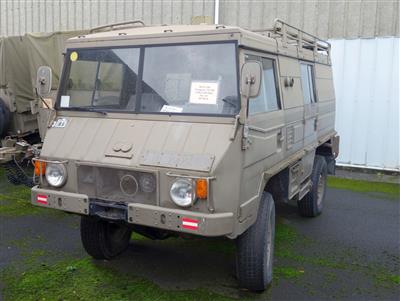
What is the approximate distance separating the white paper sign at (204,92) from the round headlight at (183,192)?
2.42ft

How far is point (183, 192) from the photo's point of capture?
3.46 m

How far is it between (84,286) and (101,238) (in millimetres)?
536

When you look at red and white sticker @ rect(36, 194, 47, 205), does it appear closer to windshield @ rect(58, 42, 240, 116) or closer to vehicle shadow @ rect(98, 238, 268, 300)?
windshield @ rect(58, 42, 240, 116)

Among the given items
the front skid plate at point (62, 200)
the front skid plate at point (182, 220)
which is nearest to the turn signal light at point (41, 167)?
the front skid plate at point (62, 200)

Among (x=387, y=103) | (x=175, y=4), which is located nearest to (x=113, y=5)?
(x=175, y=4)

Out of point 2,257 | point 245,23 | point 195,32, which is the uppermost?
point 245,23

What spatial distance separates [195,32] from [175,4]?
7.28 metres

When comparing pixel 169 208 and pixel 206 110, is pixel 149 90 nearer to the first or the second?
pixel 206 110

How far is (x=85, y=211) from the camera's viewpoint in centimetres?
381

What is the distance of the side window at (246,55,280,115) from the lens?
4008 millimetres

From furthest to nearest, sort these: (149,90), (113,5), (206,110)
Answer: (113,5), (149,90), (206,110)

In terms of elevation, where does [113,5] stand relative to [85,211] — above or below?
above

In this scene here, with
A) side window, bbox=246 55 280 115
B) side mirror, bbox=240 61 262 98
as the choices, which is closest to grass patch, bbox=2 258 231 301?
side window, bbox=246 55 280 115

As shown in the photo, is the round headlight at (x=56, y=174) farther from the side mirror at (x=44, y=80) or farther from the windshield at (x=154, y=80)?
the side mirror at (x=44, y=80)
